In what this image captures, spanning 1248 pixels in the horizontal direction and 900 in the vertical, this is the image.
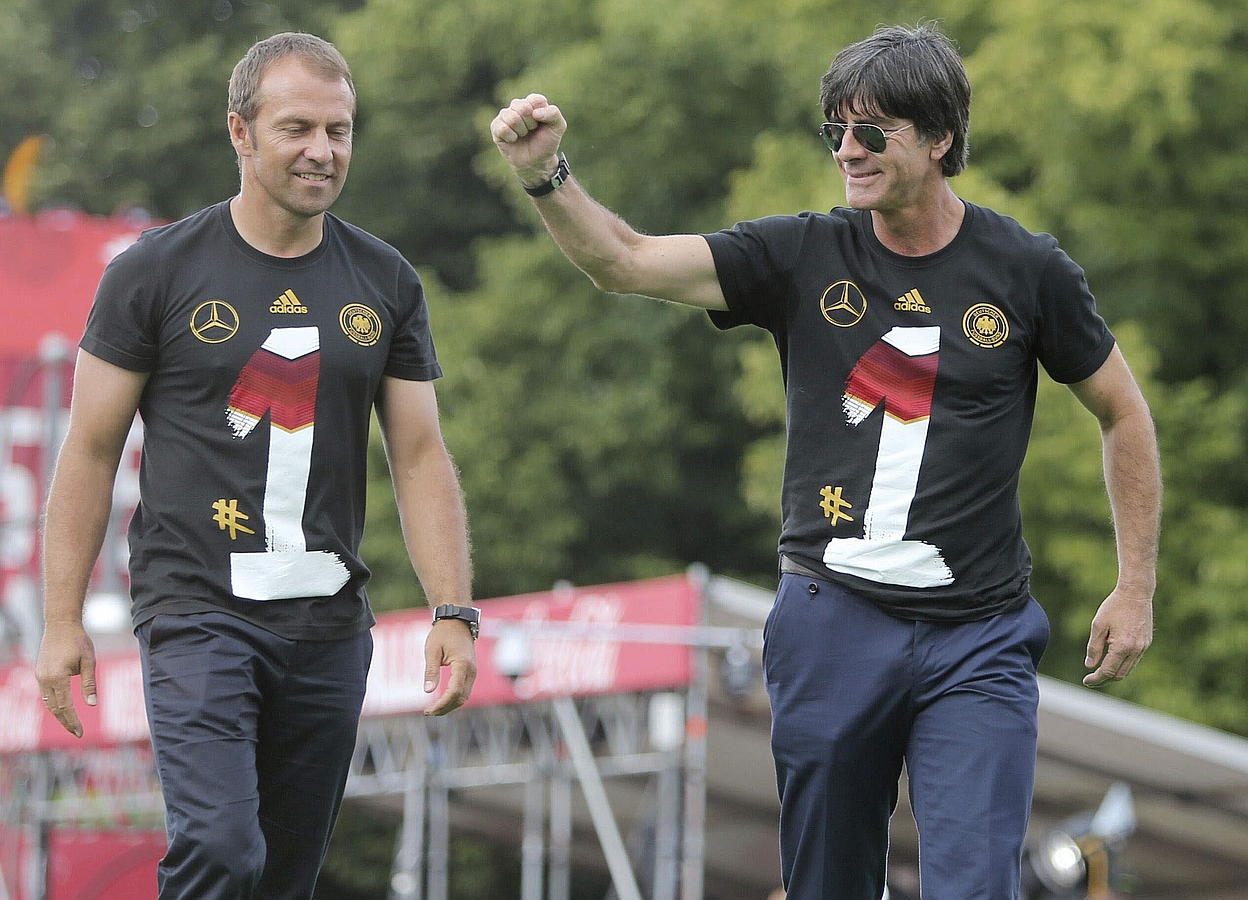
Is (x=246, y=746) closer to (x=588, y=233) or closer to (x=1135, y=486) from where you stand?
(x=588, y=233)

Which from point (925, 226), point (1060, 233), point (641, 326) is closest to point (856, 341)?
point (925, 226)

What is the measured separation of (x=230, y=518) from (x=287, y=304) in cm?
49

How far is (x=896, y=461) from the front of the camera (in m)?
4.27

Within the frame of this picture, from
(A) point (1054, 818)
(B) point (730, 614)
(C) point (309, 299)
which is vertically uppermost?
(C) point (309, 299)

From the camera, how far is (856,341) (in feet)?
14.1

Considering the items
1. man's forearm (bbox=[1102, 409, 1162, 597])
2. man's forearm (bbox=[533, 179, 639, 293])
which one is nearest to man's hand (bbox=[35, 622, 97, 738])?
man's forearm (bbox=[533, 179, 639, 293])

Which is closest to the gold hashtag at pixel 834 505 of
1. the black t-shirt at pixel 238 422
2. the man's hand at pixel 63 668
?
the black t-shirt at pixel 238 422

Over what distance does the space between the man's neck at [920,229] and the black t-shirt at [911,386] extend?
28mm

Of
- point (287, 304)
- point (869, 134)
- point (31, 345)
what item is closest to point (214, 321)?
point (287, 304)

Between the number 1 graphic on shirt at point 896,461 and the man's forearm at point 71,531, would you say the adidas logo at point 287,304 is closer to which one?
the man's forearm at point 71,531

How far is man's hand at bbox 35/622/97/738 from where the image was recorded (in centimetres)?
430

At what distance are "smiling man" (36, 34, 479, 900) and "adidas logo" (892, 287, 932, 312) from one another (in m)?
1.16

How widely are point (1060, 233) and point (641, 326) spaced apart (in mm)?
5256

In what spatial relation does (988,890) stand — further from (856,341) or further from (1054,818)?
(1054,818)
